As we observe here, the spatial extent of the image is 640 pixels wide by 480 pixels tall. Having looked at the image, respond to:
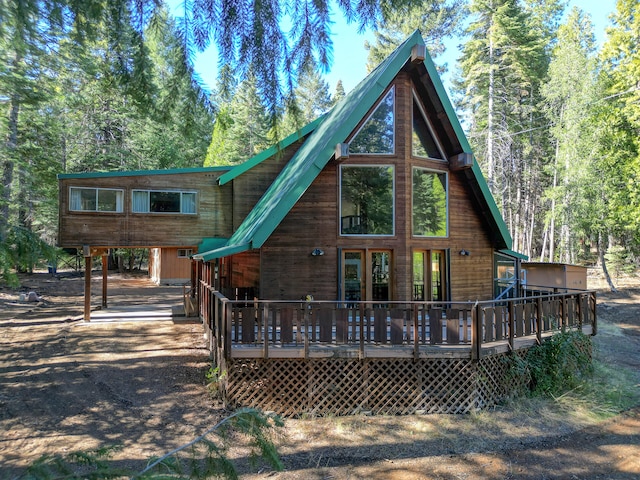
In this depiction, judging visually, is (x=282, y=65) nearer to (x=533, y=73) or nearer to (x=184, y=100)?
(x=184, y=100)

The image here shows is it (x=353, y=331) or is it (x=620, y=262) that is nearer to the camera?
(x=353, y=331)

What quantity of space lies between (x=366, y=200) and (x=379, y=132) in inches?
67.3

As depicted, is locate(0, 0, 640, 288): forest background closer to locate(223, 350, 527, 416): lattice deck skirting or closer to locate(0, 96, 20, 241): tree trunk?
locate(0, 96, 20, 241): tree trunk

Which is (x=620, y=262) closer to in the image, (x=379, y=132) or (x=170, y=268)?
(x=379, y=132)

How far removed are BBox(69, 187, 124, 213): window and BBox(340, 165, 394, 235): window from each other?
24.4 feet

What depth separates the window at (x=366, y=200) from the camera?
995 cm

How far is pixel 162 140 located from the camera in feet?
94.4

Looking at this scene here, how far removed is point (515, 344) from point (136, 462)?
264 inches

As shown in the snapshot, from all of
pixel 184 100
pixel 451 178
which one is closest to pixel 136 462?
pixel 184 100

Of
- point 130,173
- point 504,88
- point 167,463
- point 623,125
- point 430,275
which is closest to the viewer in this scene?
point 167,463

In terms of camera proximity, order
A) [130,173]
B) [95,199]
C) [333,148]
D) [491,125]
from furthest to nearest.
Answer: [491,125], [130,173], [95,199], [333,148]

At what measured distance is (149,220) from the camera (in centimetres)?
1305

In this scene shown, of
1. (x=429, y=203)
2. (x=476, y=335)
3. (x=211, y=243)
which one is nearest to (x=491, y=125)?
(x=429, y=203)

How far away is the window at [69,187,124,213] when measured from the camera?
12453 millimetres
